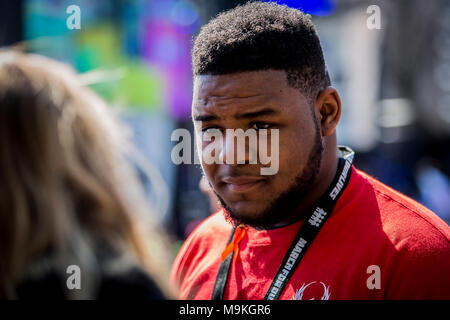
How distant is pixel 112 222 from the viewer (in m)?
1.70

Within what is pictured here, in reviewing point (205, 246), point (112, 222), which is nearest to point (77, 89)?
point (112, 222)

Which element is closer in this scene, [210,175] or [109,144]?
[109,144]

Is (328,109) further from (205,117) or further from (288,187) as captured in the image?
(205,117)

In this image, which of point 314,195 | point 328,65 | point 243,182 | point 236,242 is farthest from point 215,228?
point 328,65

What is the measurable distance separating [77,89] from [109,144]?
25 centimetres

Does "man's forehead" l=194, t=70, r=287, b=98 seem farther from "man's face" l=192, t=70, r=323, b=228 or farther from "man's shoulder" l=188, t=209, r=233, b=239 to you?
"man's shoulder" l=188, t=209, r=233, b=239

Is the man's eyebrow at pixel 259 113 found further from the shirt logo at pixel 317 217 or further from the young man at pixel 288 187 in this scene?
the shirt logo at pixel 317 217

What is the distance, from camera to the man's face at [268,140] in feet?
6.86

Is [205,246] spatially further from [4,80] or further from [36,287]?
[4,80]

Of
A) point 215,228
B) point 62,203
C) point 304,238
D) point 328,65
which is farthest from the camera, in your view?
point 328,65

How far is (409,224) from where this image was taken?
1917 mm

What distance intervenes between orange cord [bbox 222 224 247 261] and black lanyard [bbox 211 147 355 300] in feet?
0.24

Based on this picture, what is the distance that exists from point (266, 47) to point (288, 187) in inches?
24.5

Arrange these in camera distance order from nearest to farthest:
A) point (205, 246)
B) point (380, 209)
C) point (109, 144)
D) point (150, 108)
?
1. point (109, 144)
2. point (380, 209)
3. point (205, 246)
4. point (150, 108)
